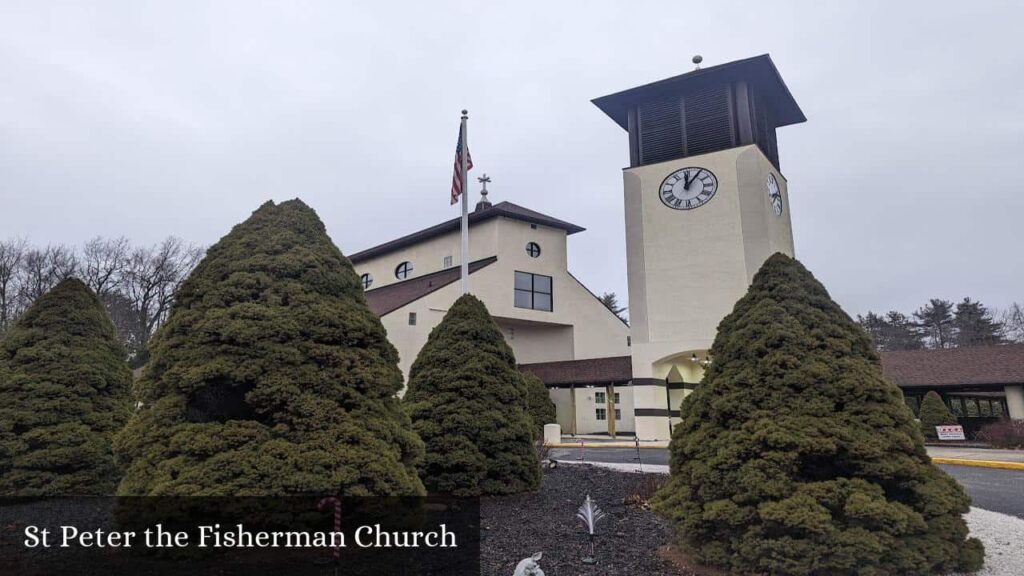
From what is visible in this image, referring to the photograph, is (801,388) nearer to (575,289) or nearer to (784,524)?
(784,524)

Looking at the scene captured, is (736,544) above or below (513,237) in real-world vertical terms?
below

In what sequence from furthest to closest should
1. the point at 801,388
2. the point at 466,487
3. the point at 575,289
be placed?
the point at 575,289 < the point at 466,487 < the point at 801,388

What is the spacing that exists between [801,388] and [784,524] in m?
1.17

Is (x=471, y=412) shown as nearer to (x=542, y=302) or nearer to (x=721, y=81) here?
(x=721, y=81)

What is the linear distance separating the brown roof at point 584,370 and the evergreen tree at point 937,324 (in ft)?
143

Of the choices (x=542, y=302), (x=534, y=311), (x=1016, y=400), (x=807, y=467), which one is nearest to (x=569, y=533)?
(x=807, y=467)

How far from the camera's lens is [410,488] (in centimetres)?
532

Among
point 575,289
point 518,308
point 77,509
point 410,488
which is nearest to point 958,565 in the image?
point 410,488

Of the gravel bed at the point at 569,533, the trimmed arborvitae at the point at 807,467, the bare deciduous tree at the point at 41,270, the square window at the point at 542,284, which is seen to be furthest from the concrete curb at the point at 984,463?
the bare deciduous tree at the point at 41,270

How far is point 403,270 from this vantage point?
34938 mm

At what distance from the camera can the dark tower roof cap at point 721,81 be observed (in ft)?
73.9

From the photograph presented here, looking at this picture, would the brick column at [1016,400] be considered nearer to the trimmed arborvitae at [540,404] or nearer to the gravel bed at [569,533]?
the trimmed arborvitae at [540,404]

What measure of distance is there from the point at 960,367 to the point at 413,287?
2384cm

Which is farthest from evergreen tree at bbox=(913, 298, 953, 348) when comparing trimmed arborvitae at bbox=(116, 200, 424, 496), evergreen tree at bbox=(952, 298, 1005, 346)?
trimmed arborvitae at bbox=(116, 200, 424, 496)
